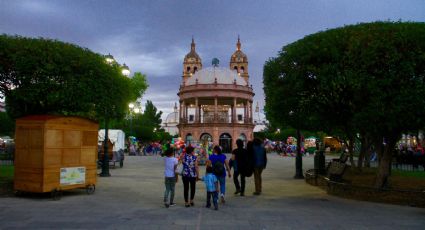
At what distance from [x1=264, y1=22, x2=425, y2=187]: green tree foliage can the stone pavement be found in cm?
242

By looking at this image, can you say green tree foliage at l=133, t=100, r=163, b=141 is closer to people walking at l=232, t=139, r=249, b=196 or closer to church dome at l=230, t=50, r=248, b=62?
church dome at l=230, t=50, r=248, b=62

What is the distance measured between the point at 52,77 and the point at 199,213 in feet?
23.0

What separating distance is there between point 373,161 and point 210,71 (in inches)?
1551

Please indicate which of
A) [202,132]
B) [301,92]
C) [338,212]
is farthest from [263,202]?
[202,132]

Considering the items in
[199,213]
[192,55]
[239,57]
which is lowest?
[199,213]

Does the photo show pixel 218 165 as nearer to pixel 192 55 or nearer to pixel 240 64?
pixel 240 64

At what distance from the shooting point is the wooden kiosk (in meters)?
12.3

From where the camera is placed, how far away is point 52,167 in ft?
41.1

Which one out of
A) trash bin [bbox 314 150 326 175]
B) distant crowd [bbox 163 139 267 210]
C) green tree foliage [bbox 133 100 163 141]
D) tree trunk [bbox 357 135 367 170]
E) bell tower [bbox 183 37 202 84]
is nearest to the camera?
distant crowd [bbox 163 139 267 210]

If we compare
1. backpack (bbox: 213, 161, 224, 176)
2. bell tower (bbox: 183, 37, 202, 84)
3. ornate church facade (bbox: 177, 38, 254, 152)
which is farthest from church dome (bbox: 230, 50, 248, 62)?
backpack (bbox: 213, 161, 224, 176)

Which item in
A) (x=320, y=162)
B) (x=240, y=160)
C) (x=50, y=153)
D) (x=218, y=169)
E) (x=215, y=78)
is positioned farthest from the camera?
(x=215, y=78)

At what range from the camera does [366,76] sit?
37.8 feet

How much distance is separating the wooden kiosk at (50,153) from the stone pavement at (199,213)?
484 mm

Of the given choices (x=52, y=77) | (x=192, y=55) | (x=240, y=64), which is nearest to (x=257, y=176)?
(x=52, y=77)
